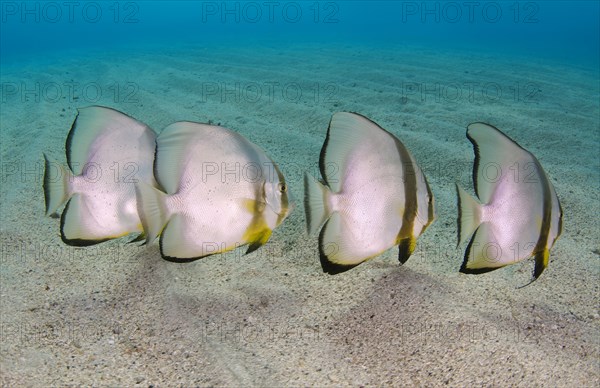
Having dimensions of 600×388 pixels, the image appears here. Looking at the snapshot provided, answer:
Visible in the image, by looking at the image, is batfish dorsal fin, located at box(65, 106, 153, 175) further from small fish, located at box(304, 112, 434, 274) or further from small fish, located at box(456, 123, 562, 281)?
small fish, located at box(456, 123, 562, 281)

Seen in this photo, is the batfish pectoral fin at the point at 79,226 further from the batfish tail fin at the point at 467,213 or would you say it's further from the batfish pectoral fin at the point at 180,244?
the batfish tail fin at the point at 467,213

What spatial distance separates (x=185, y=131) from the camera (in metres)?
Answer: 1.79

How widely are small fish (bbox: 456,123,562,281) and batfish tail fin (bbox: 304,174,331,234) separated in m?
0.55

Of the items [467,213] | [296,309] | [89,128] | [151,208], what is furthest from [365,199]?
[89,128]

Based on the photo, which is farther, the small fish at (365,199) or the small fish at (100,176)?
the small fish at (100,176)

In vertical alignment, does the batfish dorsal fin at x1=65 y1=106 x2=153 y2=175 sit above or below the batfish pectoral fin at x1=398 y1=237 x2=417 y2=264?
above

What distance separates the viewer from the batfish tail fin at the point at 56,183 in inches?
76.7

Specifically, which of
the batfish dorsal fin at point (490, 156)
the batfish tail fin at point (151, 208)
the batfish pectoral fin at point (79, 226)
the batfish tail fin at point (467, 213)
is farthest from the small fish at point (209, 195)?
the batfish dorsal fin at point (490, 156)

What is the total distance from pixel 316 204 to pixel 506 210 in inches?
30.5

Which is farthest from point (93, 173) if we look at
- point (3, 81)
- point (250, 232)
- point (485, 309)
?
point (3, 81)

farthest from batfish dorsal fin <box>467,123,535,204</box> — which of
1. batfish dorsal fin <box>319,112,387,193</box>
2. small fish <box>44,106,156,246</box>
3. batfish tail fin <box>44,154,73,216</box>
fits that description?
batfish tail fin <box>44,154,73,216</box>

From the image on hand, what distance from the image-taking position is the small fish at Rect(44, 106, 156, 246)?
6.22 feet

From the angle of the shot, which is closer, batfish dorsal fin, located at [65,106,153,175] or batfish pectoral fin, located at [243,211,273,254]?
batfish pectoral fin, located at [243,211,273,254]

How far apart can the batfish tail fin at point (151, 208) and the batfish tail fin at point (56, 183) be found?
459mm
